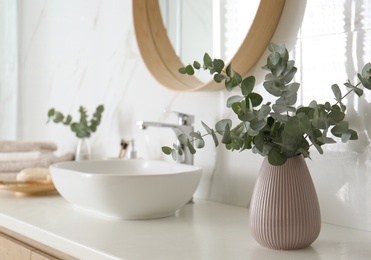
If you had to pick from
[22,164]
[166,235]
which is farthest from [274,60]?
[22,164]

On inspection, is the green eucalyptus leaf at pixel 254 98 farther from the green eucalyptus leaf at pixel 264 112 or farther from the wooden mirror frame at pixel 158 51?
the wooden mirror frame at pixel 158 51

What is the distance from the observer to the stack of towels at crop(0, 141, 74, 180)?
6.79 ft

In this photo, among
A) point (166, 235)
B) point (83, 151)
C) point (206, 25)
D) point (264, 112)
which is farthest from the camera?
point (83, 151)

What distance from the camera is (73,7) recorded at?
2367 millimetres

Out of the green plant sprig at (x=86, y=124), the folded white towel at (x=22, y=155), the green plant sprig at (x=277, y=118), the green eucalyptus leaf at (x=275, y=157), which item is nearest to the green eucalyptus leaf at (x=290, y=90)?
the green plant sprig at (x=277, y=118)

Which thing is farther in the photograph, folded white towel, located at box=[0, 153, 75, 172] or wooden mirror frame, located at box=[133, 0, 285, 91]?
folded white towel, located at box=[0, 153, 75, 172]

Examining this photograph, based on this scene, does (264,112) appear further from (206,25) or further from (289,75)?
(206,25)

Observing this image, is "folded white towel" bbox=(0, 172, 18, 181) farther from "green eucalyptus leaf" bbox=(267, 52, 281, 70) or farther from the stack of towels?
"green eucalyptus leaf" bbox=(267, 52, 281, 70)

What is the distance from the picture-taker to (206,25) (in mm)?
1687

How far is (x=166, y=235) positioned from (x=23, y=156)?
1.02 meters

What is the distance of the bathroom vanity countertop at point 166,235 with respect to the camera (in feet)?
3.64

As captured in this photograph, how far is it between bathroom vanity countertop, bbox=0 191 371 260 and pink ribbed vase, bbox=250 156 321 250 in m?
0.03

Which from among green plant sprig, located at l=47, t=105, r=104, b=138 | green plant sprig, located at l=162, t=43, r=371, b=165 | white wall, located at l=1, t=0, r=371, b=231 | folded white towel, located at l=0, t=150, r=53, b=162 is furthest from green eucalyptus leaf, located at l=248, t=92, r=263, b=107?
folded white towel, located at l=0, t=150, r=53, b=162

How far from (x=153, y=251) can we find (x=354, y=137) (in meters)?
0.47
